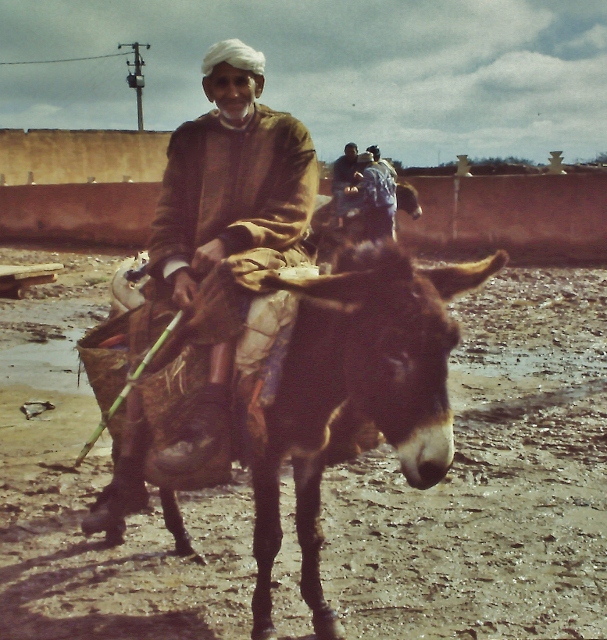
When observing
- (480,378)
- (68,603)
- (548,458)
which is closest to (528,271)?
(480,378)

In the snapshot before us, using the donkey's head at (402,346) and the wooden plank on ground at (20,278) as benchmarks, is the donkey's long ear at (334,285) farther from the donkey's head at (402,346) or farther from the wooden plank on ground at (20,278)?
the wooden plank on ground at (20,278)

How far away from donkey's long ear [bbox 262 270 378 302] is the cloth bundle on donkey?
29 cm

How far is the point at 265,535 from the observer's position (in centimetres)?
307

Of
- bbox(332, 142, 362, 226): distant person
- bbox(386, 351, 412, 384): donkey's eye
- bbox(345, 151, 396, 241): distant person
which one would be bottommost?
bbox(386, 351, 412, 384): donkey's eye

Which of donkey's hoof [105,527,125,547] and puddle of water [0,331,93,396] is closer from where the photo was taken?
donkey's hoof [105,527,125,547]

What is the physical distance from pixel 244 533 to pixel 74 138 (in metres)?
25.7

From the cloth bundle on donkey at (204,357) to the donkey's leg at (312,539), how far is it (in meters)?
0.25

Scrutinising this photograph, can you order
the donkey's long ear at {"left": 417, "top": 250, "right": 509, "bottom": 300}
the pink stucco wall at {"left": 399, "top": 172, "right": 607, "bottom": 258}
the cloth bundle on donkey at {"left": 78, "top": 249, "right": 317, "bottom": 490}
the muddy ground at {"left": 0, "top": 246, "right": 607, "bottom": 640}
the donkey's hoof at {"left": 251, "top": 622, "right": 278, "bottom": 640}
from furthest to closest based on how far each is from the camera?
1. the pink stucco wall at {"left": 399, "top": 172, "right": 607, "bottom": 258}
2. the muddy ground at {"left": 0, "top": 246, "right": 607, "bottom": 640}
3. the donkey's hoof at {"left": 251, "top": 622, "right": 278, "bottom": 640}
4. the cloth bundle on donkey at {"left": 78, "top": 249, "right": 317, "bottom": 490}
5. the donkey's long ear at {"left": 417, "top": 250, "right": 509, "bottom": 300}

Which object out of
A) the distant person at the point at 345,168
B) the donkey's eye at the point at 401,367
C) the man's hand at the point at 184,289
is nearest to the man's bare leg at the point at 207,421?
the man's hand at the point at 184,289

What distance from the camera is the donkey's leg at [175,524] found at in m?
3.93

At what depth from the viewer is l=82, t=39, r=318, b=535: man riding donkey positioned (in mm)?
2834

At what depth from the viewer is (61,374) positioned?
24.5ft

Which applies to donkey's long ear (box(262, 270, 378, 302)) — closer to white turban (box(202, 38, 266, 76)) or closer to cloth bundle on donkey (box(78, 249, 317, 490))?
cloth bundle on donkey (box(78, 249, 317, 490))

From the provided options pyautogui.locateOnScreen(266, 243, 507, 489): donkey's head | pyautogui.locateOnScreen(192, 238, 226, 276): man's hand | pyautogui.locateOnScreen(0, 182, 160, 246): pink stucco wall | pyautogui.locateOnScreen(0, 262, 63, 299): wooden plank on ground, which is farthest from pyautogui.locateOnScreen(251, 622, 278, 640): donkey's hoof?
pyautogui.locateOnScreen(0, 182, 160, 246): pink stucco wall
